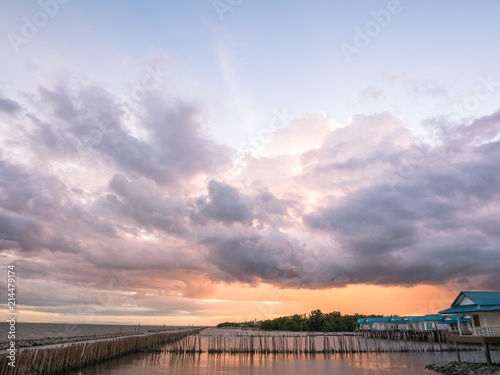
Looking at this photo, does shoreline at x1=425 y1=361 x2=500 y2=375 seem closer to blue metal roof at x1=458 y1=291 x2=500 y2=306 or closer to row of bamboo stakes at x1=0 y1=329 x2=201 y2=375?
blue metal roof at x1=458 y1=291 x2=500 y2=306

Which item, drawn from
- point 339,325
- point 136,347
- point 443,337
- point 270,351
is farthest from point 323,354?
point 339,325

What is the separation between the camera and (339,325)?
133 meters

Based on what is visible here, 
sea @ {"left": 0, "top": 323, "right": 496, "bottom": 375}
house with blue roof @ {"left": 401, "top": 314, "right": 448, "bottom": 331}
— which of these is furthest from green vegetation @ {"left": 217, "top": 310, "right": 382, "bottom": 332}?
sea @ {"left": 0, "top": 323, "right": 496, "bottom": 375}

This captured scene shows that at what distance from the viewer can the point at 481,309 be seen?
29.7 m

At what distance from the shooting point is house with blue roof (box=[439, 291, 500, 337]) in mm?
29188

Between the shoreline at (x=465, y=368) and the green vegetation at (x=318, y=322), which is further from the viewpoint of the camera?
the green vegetation at (x=318, y=322)

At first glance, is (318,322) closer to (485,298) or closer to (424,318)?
(424,318)

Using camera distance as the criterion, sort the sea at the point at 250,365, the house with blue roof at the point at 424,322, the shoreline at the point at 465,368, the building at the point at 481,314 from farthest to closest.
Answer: the house with blue roof at the point at 424,322 → the sea at the point at 250,365 → the building at the point at 481,314 → the shoreline at the point at 465,368

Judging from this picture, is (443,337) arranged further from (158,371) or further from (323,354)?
(158,371)

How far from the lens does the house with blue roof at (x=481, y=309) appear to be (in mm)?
29188

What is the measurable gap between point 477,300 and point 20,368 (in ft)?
122

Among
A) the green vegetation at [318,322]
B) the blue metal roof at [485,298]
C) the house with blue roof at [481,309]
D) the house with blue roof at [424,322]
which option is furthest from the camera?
the green vegetation at [318,322]

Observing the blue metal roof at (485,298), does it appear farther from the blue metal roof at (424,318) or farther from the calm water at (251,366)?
the blue metal roof at (424,318)

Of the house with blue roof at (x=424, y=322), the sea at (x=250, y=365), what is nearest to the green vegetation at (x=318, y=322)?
the house with blue roof at (x=424, y=322)
